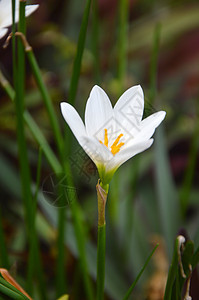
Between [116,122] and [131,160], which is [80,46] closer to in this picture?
[116,122]

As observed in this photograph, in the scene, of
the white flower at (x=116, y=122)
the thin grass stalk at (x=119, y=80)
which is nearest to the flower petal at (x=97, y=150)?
the white flower at (x=116, y=122)

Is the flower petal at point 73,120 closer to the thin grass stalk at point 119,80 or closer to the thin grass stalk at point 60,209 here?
the thin grass stalk at point 60,209

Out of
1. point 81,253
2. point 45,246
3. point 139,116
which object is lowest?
point 45,246

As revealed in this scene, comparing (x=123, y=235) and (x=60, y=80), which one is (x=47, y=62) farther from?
(x=123, y=235)

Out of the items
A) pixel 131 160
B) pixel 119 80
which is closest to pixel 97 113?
pixel 119 80

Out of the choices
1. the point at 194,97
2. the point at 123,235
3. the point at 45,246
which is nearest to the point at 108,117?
the point at 123,235
